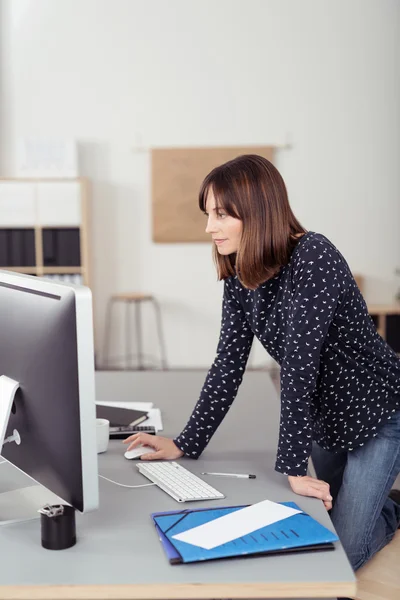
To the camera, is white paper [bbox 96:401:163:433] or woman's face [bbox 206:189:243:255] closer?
woman's face [bbox 206:189:243:255]

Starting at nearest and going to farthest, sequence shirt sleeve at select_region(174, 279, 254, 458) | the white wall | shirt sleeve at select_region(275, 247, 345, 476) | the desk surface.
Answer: the desk surface, shirt sleeve at select_region(275, 247, 345, 476), shirt sleeve at select_region(174, 279, 254, 458), the white wall

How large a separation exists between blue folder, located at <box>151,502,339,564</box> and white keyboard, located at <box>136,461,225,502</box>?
0.10 meters

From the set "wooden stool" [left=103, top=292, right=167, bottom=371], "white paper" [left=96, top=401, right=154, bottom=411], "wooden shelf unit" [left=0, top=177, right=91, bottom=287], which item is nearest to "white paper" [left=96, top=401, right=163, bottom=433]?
"white paper" [left=96, top=401, right=154, bottom=411]

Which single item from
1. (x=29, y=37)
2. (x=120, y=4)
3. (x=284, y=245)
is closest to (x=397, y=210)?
(x=120, y=4)

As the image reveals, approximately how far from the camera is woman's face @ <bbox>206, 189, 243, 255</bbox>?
4.95ft

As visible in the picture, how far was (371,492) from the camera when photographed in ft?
5.32

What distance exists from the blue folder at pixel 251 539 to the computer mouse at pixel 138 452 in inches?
14.8

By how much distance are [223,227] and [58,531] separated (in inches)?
28.9

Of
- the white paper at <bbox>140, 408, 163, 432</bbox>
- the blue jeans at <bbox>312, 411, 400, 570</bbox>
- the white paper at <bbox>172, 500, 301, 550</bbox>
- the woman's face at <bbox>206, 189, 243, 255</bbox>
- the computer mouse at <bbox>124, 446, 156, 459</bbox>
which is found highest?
the woman's face at <bbox>206, 189, 243, 255</bbox>

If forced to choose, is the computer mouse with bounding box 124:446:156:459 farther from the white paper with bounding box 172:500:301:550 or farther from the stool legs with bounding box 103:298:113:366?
the stool legs with bounding box 103:298:113:366

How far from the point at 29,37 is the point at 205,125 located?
1650 millimetres

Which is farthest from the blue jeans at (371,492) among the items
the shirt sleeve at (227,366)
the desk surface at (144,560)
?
the shirt sleeve at (227,366)

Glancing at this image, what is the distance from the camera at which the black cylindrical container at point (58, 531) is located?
1092 millimetres

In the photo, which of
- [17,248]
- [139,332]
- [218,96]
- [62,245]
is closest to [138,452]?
[62,245]
